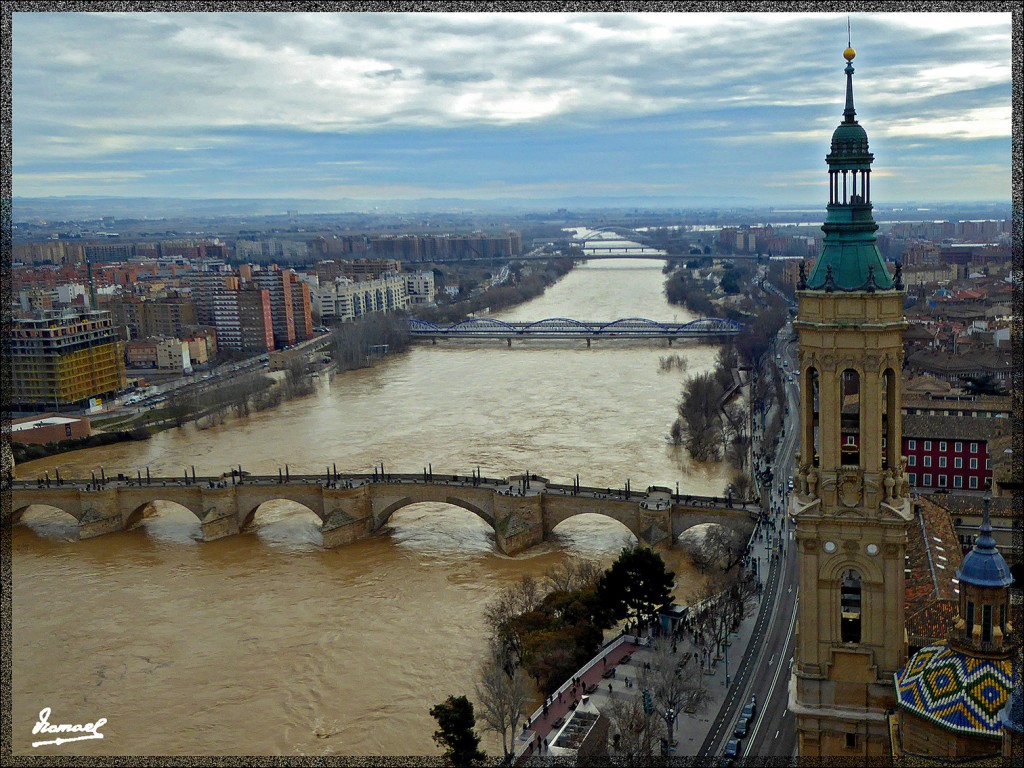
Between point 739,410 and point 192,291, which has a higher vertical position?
point 192,291

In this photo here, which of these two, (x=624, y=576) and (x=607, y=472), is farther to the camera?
(x=607, y=472)

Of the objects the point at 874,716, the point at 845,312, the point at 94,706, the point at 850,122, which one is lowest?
the point at 94,706

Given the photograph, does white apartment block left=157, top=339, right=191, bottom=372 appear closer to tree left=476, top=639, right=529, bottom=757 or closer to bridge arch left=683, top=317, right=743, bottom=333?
bridge arch left=683, top=317, right=743, bottom=333

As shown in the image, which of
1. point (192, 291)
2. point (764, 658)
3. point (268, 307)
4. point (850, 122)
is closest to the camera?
point (850, 122)

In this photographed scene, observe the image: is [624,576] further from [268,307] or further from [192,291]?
[192,291]

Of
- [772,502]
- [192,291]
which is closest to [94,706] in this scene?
[772,502]

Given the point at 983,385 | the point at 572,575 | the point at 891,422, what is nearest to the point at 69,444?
the point at 572,575

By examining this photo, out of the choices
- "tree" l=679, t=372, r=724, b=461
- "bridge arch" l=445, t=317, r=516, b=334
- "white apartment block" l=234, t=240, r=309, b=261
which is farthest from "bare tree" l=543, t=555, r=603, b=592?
"white apartment block" l=234, t=240, r=309, b=261
